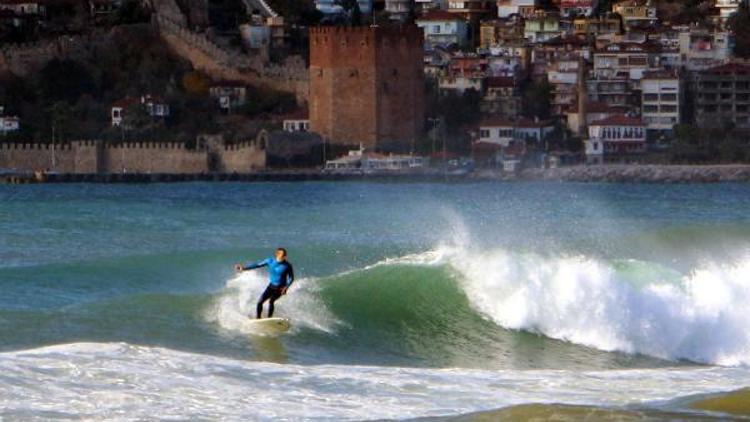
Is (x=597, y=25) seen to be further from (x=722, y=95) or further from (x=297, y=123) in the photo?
(x=297, y=123)

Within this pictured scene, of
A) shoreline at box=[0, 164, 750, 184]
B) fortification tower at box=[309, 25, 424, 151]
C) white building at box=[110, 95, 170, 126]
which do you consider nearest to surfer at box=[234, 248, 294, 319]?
shoreline at box=[0, 164, 750, 184]

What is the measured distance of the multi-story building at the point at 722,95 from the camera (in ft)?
248

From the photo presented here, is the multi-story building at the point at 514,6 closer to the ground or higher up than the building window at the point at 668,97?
higher up

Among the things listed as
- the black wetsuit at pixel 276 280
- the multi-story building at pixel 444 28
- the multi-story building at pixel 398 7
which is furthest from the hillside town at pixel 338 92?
the black wetsuit at pixel 276 280

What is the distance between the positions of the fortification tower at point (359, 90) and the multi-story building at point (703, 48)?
11948 mm

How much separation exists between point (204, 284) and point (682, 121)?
5090cm

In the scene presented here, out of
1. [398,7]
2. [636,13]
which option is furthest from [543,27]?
[398,7]

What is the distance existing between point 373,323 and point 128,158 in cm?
4800

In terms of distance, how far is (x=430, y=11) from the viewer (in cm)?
9350

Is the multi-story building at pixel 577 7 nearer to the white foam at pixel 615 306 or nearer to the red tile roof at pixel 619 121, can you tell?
the red tile roof at pixel 619 121

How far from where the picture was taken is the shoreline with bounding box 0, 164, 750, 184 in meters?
64.8

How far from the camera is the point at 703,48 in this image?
81438 mm

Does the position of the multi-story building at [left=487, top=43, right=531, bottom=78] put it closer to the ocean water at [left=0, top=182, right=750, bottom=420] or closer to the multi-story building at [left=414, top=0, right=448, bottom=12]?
the multi-story building at [left=414, top=0, right=448, bottom=12]

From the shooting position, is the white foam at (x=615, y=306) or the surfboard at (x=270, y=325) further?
the white foam at (x=615, y=306)
